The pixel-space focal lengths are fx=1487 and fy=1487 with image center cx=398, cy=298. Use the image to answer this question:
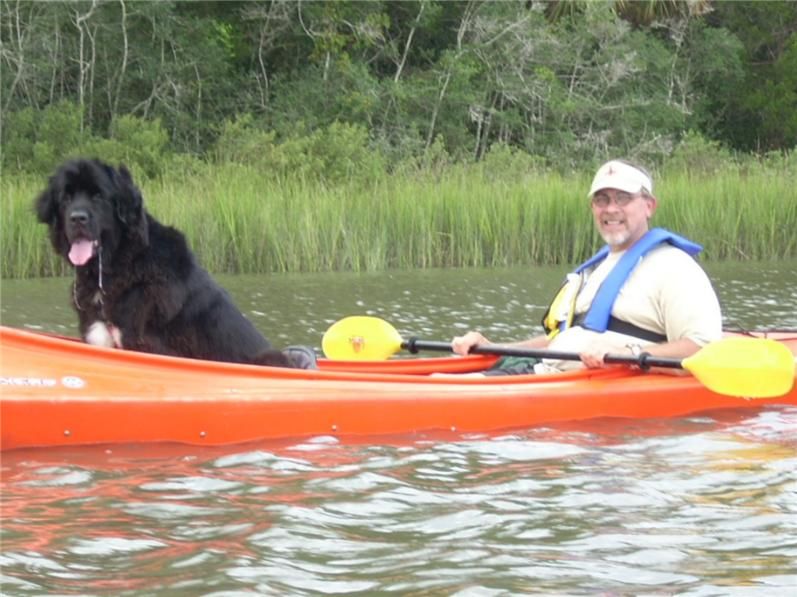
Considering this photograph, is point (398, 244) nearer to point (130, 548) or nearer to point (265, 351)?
point (265, 351)

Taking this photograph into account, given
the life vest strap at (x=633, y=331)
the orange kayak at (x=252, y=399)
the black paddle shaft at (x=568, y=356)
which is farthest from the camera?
the life vest strap at (x=633, y=331)

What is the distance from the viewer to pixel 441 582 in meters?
3.82

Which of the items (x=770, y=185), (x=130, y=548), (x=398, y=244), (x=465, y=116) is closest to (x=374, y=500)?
(x=130, y=548)

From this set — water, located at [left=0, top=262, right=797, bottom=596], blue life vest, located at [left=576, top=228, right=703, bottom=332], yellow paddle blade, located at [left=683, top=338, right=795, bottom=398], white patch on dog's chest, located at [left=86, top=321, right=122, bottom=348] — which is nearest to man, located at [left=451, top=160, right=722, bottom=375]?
blue life vest, located at [left=576, top=228, right=703, bottom=332]

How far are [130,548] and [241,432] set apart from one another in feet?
5.00

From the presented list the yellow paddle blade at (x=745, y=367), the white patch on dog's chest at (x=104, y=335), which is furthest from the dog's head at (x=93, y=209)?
the yellow paddle blade at (x=745, y=367)

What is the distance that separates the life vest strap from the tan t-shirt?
0.06 feet

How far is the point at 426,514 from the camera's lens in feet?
14.8

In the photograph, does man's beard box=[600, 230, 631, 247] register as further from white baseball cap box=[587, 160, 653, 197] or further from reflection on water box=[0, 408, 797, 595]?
reflection on water box=[0, 408, 797, 595]

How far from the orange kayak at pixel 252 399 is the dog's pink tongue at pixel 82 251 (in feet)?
1.01

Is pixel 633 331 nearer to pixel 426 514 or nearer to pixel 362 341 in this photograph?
pixel 362 341

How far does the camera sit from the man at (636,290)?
5977 mm

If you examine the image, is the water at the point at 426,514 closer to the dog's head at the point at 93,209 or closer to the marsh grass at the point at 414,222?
the dog's head at the point at 93,209

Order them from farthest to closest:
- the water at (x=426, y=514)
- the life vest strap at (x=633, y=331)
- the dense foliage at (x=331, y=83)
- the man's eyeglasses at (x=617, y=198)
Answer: the dense foliage at (x=331, y=83)
the life vest strap at (x=633, y=331)
the man's eyeglasses at (x=617, y=198)
the water at (x=426, y=514)
